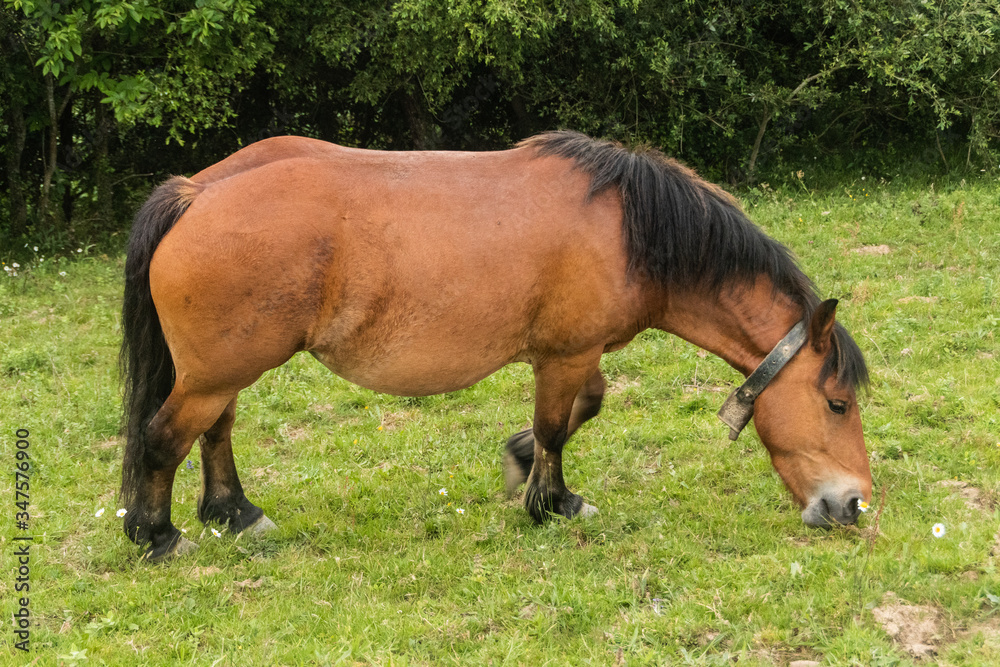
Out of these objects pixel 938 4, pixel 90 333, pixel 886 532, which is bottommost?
pixel 90 333

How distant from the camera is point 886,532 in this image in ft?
13.8

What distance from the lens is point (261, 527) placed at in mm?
4613

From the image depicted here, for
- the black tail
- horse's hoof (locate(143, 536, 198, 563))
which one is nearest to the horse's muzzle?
horse's hoof (locate(143, 536, 198, 563))

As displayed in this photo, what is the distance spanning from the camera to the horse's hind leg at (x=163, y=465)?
4.03m

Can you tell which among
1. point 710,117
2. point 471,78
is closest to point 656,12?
point 710,117

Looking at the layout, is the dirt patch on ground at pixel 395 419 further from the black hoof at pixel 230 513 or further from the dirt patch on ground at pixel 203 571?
the dirt patch on ground at pixel 203 571

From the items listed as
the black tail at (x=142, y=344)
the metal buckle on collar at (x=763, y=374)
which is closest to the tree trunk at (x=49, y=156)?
the black tail at (x=142, y=344)

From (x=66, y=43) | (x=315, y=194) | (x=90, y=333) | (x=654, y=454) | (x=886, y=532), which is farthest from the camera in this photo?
(x=66, y=43)

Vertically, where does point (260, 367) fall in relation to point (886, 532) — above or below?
above

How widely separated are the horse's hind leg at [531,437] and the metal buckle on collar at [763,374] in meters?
0.86

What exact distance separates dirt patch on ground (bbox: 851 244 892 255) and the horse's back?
208 inches

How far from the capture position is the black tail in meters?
4.01

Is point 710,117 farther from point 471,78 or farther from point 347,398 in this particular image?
point 347,398

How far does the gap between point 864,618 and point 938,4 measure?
10.4 meters
